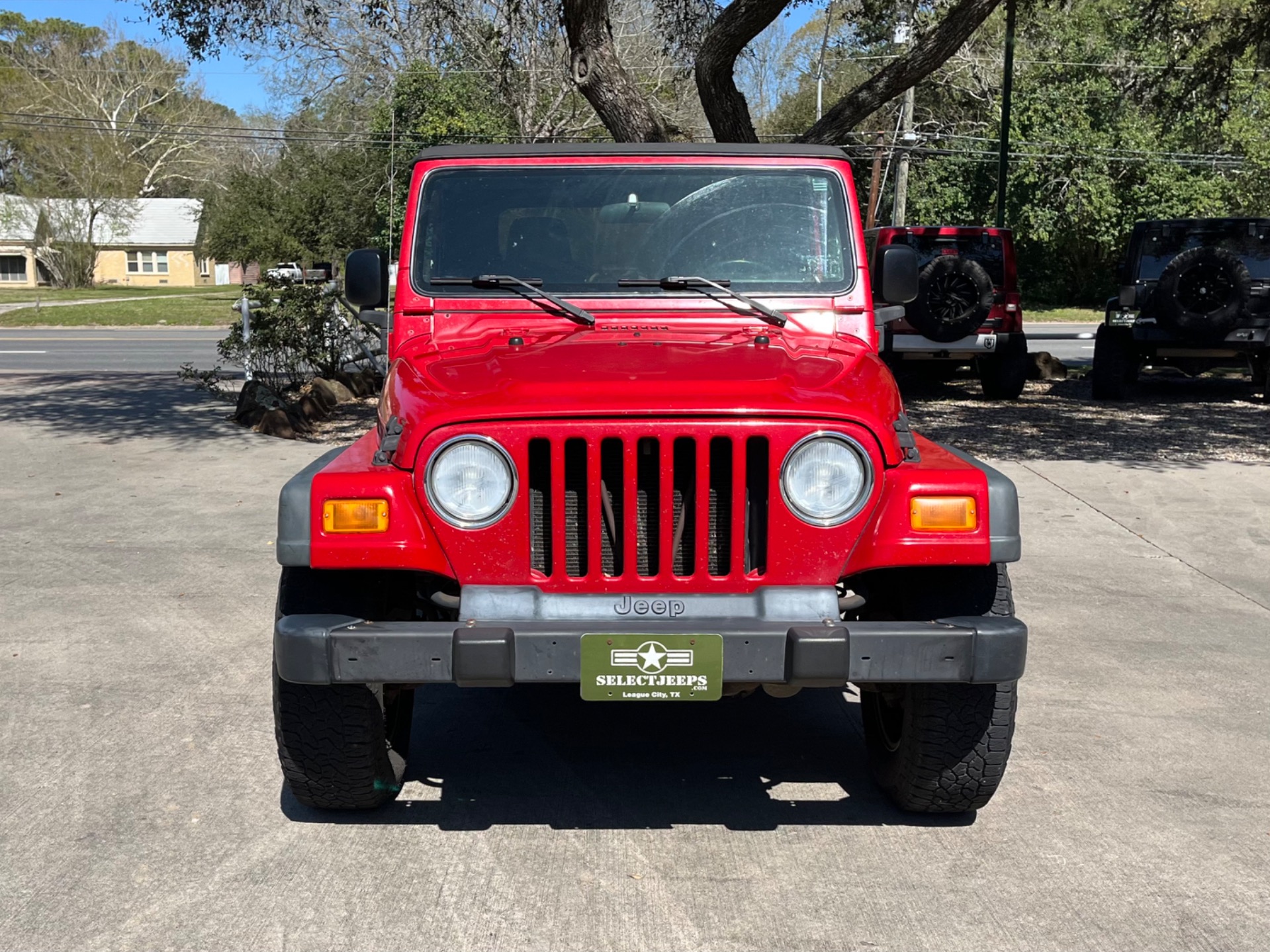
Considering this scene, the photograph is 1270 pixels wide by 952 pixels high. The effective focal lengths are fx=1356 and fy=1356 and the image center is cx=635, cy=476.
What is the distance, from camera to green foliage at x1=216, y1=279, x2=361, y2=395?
44.1 feet

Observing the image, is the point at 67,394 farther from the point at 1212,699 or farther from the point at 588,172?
the point at 1212,699

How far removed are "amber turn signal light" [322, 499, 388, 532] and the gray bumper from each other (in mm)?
247

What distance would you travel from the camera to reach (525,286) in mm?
4605

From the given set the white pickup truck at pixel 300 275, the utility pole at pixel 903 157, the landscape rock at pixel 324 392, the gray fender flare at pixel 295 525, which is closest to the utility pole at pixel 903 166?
the utility pole at pixel 903 157

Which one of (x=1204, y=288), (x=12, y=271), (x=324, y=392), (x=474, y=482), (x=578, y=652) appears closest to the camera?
(x=578, y=652)

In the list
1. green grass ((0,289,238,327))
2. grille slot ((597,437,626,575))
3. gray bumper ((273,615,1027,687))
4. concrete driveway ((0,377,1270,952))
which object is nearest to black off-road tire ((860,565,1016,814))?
concrete driveway ((0,377,1270,952))

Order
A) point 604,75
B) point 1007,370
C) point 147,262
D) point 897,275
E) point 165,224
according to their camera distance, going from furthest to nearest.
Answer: point 147,262
point 165,224
point 1007,370
point 604,75
point 897,275

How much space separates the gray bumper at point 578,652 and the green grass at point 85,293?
137ft

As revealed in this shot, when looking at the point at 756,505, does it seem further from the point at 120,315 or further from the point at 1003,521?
the point at 120,315

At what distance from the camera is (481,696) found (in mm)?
5211

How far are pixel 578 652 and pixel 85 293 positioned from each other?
50988 mm

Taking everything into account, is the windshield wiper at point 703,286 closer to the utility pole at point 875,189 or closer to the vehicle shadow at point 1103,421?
the vehicle shadow at point 1103,421

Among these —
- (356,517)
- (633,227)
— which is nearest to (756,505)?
(356,517)

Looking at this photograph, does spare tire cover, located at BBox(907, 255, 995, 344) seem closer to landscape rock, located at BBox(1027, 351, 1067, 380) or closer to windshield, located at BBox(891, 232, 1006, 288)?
windshield, located at BBox(891, 232, 1006, 288)
